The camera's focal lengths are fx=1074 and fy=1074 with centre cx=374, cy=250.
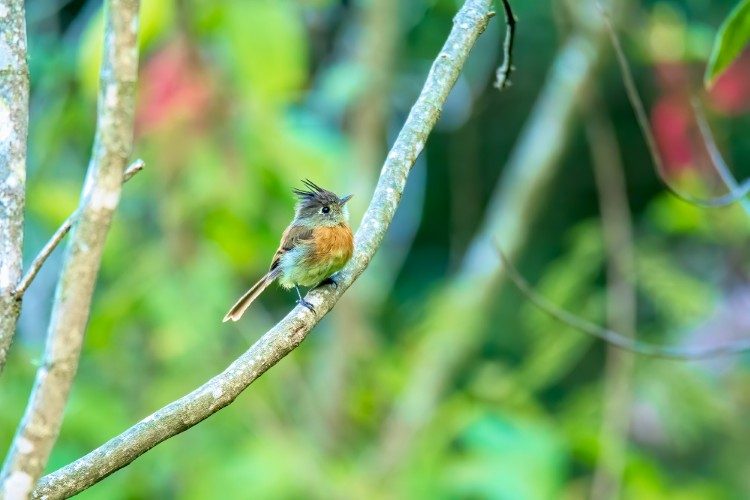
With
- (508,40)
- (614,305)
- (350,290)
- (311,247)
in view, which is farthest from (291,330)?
(614,305)

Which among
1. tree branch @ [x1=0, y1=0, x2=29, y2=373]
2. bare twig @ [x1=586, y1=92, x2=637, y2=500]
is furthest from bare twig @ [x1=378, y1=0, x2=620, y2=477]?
tree branch @ [x1=0, y1=0, x2=29, y2=373]

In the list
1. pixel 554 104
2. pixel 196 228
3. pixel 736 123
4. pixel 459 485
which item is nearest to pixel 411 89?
pixel 554 104

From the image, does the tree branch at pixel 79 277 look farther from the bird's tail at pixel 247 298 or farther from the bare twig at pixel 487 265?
the bare twig at pixel 487 265

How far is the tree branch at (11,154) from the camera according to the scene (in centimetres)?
174

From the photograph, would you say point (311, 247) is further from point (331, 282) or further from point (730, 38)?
point (730, 38)

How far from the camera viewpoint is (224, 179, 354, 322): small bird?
120 inches

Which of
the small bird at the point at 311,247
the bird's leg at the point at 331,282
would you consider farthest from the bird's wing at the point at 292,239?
the bird's leg at the point at 331,282

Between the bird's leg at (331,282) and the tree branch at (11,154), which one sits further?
the bird's leg at (331,282)

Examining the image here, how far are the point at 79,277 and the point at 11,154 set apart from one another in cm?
50

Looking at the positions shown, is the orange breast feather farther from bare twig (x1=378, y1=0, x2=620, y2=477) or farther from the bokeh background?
bare twig (x1=378, y1=0, x2=620, y2=477)

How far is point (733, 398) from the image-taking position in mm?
6102

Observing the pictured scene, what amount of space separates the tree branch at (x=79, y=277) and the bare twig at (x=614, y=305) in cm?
377

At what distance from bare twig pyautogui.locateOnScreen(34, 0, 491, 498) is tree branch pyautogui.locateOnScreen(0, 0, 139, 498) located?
407mm

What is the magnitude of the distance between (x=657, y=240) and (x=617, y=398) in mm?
2034
